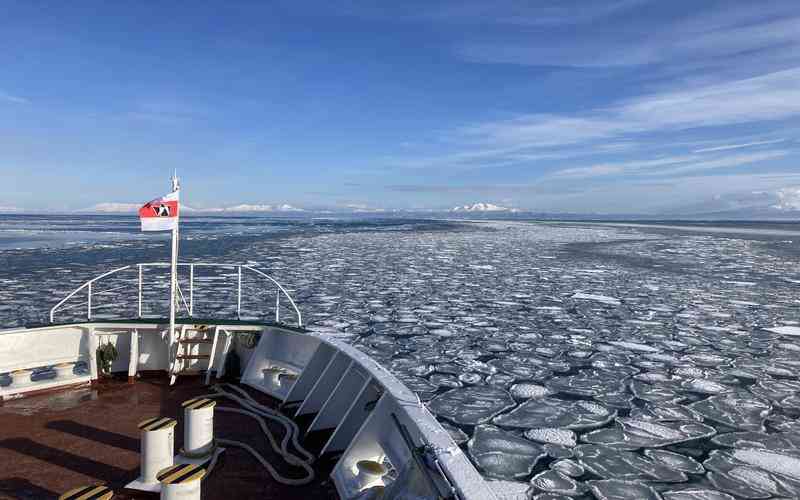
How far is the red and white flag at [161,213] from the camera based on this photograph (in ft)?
14.7

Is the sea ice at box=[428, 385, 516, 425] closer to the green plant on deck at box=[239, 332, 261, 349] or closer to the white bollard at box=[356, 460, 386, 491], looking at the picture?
the green plant on deck at box=[239, 332, 261, 349]

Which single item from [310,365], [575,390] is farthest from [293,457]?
[575,390]

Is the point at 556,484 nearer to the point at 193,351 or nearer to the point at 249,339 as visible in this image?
the point at 249,339

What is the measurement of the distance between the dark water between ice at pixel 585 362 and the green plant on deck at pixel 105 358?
325cm

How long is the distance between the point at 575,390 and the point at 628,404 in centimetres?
63

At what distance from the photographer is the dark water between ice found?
4.36 meters

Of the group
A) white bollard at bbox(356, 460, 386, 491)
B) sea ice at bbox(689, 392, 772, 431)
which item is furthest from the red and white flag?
sea ice at bbox(689, 392, 772, 431)

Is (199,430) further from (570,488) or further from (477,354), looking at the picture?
(477,354)

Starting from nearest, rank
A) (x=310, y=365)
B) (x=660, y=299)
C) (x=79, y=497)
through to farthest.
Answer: (x=79, y=497), (x=310, y=365), (x=660, y=299)

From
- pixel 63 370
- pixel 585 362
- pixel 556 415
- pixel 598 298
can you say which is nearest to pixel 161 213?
pixel 63 370

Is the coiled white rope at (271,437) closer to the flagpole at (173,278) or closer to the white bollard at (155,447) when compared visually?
the white bollard at (155,447)

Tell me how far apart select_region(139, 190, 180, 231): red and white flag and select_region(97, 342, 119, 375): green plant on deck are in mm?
1328

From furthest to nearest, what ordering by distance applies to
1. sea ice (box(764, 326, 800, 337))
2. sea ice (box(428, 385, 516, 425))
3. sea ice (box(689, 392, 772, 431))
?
sea ice (box(764, 326, 800, 337)) < sea ice (box(428, 385, 516, 425)) < sea ice (box(689, 392, 772, 431))

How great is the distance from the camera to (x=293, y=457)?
3.37 metres
